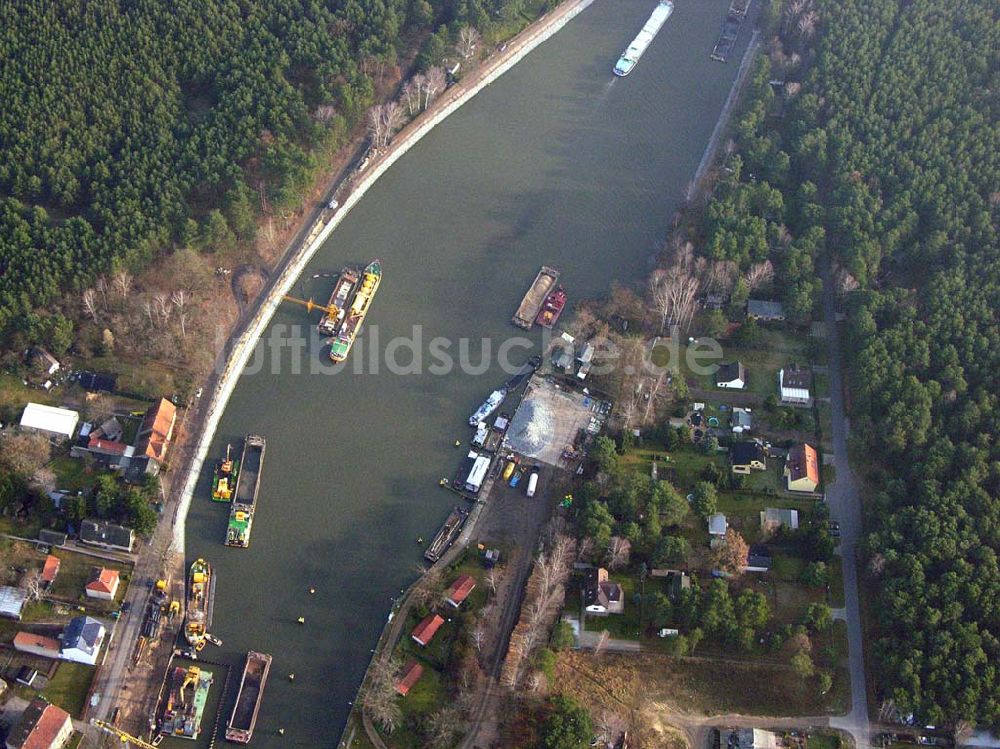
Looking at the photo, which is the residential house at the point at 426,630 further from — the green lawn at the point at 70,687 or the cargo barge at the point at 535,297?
the cargo barge at the point at 535,297

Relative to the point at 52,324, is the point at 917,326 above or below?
above

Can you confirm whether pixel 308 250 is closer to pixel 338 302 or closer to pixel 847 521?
pixel 338 302

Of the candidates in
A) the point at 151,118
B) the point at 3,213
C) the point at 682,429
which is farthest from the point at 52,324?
the point at 682,429

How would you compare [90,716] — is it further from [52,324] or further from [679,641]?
[679,641]

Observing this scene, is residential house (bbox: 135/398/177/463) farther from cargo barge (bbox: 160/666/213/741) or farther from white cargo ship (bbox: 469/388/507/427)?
white cargo ship (bbox: 469/388/507/427)

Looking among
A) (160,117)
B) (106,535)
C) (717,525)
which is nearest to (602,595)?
(717,525)

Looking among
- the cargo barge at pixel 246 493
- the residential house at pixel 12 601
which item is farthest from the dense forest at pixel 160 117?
the residential house at pixel 12 601

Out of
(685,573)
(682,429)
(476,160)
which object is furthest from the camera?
(476,160)
